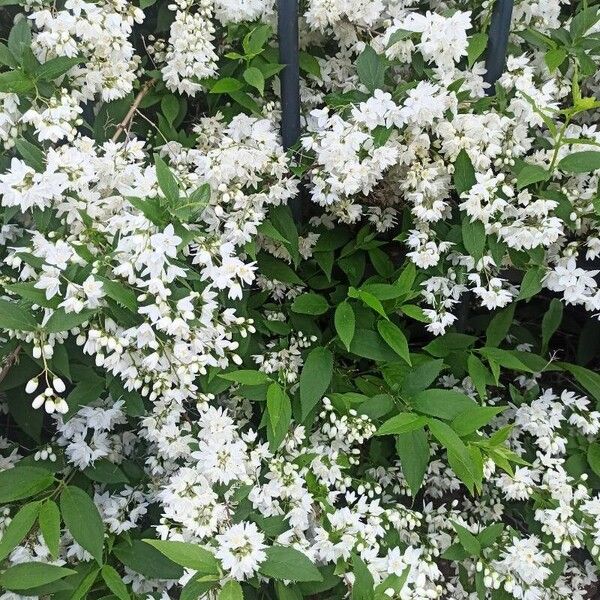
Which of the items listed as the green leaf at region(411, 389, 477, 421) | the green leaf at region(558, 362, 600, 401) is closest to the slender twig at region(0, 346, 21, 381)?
the green leaf at region(411, 389, 477, 421)

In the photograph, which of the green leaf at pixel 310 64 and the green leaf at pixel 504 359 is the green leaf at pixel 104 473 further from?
the green leaf at pixel 310 64

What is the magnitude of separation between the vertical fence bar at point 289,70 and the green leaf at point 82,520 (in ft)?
4.61

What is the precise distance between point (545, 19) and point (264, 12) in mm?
1023

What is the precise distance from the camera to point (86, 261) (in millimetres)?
1655

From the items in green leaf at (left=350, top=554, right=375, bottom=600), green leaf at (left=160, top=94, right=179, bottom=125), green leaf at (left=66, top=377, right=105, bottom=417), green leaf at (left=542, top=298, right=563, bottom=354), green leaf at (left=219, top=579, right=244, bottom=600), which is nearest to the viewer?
green leaf at (left=219, top=579, right=244, bottom=600)

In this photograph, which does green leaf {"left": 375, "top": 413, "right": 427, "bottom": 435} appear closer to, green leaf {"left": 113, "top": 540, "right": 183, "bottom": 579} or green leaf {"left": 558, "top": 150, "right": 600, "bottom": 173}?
green leaf {"left": 113, "top": 540, "right": 183, "bottom": 579}

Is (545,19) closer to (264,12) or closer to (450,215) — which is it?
(450,215)

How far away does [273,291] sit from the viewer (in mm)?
2473

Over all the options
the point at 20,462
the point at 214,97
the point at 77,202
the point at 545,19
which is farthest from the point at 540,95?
the point at 20,462

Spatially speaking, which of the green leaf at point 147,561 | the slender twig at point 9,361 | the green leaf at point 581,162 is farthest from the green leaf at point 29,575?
the green leaf at point 581,162

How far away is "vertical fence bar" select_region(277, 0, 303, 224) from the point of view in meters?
2.05

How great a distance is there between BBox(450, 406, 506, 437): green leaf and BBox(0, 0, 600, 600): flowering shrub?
0.01 metres

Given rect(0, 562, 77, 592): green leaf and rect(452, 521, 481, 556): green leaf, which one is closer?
rect(0, 562, 77, 592): green leaf

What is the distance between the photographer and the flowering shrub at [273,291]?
168 centimetres
